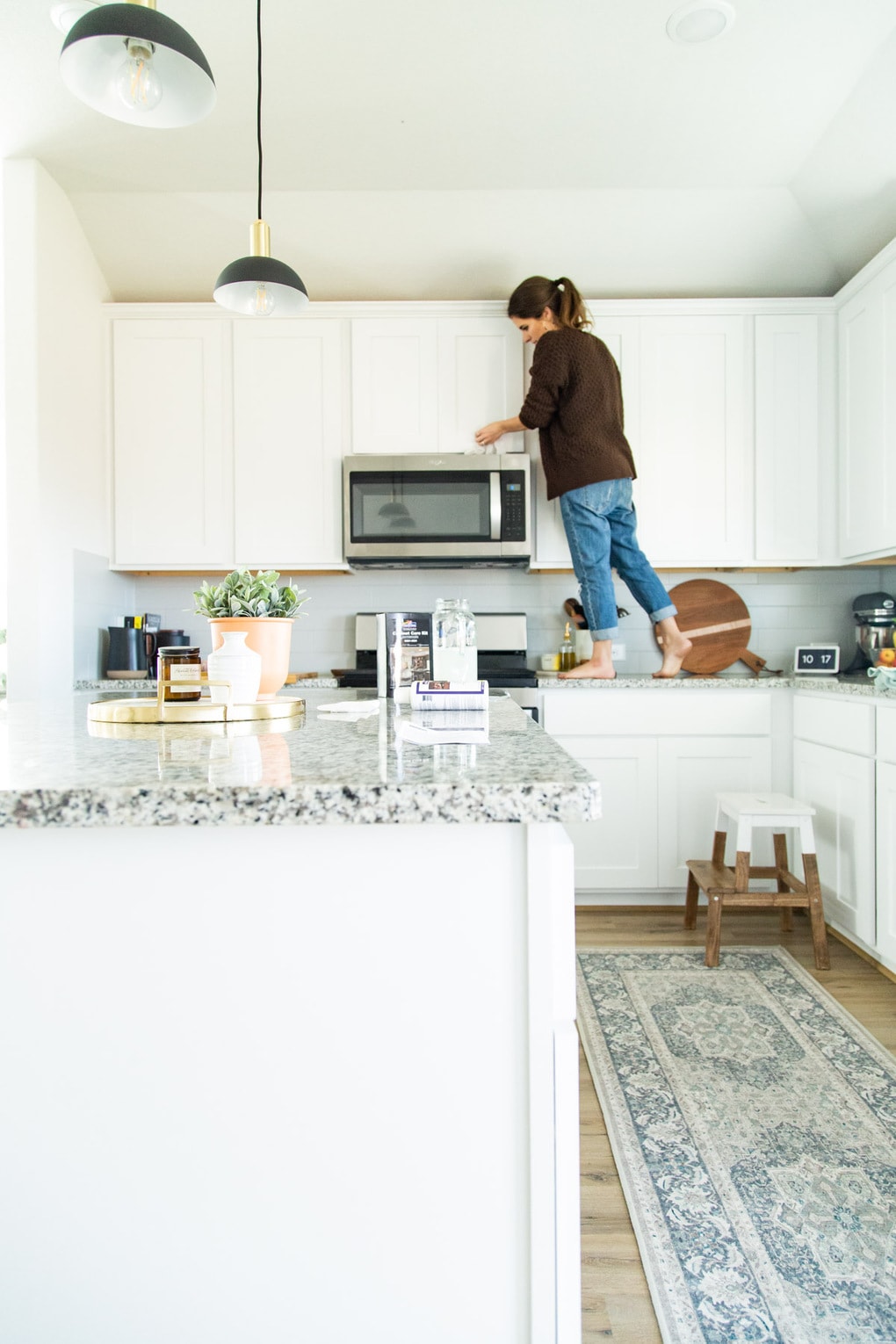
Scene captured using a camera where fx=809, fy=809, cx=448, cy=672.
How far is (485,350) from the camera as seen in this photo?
323 cm

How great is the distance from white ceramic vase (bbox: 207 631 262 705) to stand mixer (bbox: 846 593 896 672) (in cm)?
237

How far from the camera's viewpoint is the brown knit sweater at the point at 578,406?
2.90 metres

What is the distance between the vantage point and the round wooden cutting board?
11.3ft

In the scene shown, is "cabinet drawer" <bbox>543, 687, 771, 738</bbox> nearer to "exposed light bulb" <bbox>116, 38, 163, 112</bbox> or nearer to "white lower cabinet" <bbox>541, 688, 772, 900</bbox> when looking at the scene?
"white lower cabinet" <bbox>541, 688, 772, 900</bbox>

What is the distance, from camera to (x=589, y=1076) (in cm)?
180

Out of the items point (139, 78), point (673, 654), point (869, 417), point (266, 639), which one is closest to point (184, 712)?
point (266, 639)

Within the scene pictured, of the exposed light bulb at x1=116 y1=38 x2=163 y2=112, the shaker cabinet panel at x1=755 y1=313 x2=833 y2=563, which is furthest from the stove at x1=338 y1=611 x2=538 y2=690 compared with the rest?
the exposed light bulb at x1=116 y1=38 x2=163 y2=112

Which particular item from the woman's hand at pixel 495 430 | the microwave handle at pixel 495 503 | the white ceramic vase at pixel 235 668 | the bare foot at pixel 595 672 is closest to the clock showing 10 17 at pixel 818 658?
the bare foot at pixel 595 672

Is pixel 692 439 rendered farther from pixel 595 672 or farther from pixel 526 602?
pixel 595 672

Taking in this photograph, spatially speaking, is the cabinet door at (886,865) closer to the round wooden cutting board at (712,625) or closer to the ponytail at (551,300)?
the round wooden cutting board at (712,625)

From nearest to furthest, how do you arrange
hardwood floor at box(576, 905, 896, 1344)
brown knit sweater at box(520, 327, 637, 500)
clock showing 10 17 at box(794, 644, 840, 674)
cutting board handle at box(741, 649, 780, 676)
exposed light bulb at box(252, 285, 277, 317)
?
hardwood floor at box(576, 905, 896, 1344) → exposed light bulb at box(252, 285, 277, 317) → brown knit sweater at box(520, 327, 637, 500) → clock showing 10 17 at box(794, 644, 840, 674) → cutting board handle at box(741, 649, 780, 676)

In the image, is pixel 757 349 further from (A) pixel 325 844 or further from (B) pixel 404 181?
(A) pixel 325 844

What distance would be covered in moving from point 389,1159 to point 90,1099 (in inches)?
11.5

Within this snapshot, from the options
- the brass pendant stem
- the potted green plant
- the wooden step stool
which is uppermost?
the brass pendant stem
